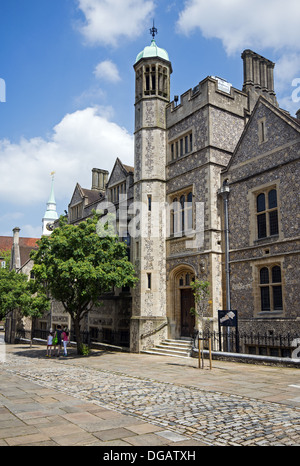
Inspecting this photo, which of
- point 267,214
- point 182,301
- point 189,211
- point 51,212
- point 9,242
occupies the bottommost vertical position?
point 182,301

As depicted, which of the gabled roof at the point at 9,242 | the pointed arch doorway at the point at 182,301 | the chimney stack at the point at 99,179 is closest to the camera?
the pointed arch doorway at the point at 182,301

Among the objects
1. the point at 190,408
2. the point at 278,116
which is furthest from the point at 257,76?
the point at 190,408

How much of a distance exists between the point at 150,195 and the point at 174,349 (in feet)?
28.7

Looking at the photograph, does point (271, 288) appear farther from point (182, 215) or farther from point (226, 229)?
point (182, 215)

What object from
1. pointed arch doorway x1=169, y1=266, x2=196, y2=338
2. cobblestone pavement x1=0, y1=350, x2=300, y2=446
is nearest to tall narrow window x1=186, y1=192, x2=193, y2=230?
pointed arch doorway x1=169, y1=266, x2=196, y2=338

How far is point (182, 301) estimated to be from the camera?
2195 centimetres

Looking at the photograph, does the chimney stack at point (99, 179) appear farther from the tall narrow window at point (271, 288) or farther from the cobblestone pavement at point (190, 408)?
the cobblestone pavement at point (190, 408)

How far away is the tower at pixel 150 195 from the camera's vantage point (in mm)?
21562

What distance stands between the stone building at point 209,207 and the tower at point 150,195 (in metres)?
0.06

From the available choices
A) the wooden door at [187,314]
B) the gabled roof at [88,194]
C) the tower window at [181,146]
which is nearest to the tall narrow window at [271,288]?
the wooden door at [187,314]

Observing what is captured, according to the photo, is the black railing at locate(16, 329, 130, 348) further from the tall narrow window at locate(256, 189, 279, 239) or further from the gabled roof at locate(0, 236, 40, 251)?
the gabled roof at locate(0, 236, 40, 251)

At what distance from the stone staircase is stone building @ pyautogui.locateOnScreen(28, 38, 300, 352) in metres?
0.44

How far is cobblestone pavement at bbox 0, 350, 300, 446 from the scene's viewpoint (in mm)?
6020
